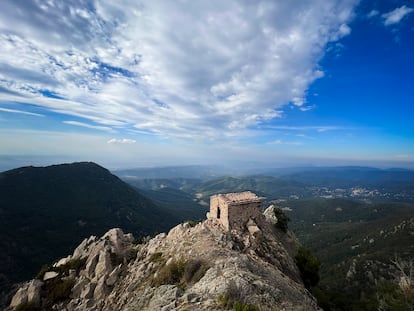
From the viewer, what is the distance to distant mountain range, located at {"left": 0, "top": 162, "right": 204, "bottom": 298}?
8150 centimetres

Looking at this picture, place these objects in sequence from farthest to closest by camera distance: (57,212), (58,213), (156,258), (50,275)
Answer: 1. (57,212)
2. (58,213)
3. (50,275)
4. (156,258)

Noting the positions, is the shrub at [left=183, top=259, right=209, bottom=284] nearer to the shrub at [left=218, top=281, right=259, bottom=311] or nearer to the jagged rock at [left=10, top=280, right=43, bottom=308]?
the shrub at [left=218, top=281, right=259, bottom=311]

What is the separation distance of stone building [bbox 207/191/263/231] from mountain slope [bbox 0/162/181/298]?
71006 millimetres

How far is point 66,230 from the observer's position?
10600 centimetres

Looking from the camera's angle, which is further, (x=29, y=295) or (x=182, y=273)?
(x=29, y=295)

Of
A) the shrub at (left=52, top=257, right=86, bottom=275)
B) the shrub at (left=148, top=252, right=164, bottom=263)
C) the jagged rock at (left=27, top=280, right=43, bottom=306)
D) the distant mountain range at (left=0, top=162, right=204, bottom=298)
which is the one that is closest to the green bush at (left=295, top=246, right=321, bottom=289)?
the shrub at (left=148, top=252, right=164, bottom=263)

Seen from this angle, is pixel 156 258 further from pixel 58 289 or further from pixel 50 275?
pixel 50 275

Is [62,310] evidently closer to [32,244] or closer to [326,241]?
[32,244]

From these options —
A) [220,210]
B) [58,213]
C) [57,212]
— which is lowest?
[58,213]

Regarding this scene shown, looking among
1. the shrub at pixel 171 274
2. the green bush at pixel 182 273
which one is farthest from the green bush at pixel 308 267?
the shrub at pixel 171 274

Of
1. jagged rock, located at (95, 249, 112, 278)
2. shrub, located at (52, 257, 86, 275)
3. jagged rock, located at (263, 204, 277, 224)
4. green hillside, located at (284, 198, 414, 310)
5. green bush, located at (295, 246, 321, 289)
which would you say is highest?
jagged rock, located at (263, 204, 277, 224)

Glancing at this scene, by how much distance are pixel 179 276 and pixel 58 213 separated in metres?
120

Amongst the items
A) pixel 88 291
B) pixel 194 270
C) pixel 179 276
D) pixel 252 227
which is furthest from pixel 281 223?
pixel 88 291

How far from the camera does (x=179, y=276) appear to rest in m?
19.0
